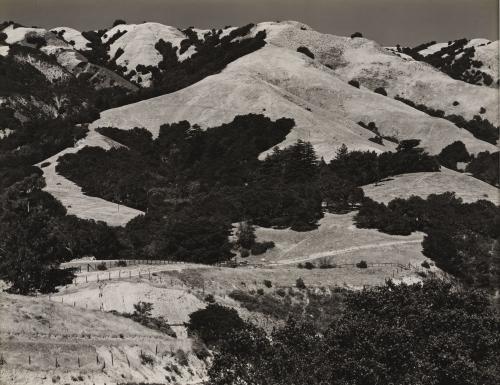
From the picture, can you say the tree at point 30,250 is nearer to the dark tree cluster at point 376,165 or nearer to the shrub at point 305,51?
the dark tree cluster at point 376,165

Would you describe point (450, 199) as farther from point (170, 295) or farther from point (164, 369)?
point (164, 369)

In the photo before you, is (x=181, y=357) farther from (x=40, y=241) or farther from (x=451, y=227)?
(x=451, y=227)

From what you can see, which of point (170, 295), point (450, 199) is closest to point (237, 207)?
point (450, 199)

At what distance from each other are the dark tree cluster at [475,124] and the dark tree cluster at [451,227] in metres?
62.1

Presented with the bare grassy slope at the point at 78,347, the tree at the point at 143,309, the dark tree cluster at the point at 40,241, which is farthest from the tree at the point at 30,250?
the bare grassy slope at the point at 78,347

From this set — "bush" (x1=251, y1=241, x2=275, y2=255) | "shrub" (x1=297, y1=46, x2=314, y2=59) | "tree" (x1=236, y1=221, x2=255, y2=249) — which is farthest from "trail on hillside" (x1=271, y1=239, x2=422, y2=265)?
"shrub" (x1=297, y1=46, x2=314, y2=59)

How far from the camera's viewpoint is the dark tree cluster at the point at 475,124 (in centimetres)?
14925

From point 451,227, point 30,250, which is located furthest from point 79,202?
point 451,227

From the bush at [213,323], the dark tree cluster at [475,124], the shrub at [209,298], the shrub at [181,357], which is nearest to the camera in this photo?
the shrub at [181,357]

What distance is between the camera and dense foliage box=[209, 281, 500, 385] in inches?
1224

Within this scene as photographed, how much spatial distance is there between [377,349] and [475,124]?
433ft

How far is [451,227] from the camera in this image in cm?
8062

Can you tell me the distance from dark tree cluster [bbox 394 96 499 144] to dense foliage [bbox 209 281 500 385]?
107 meters

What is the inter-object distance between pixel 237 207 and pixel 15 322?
52.8 meters
